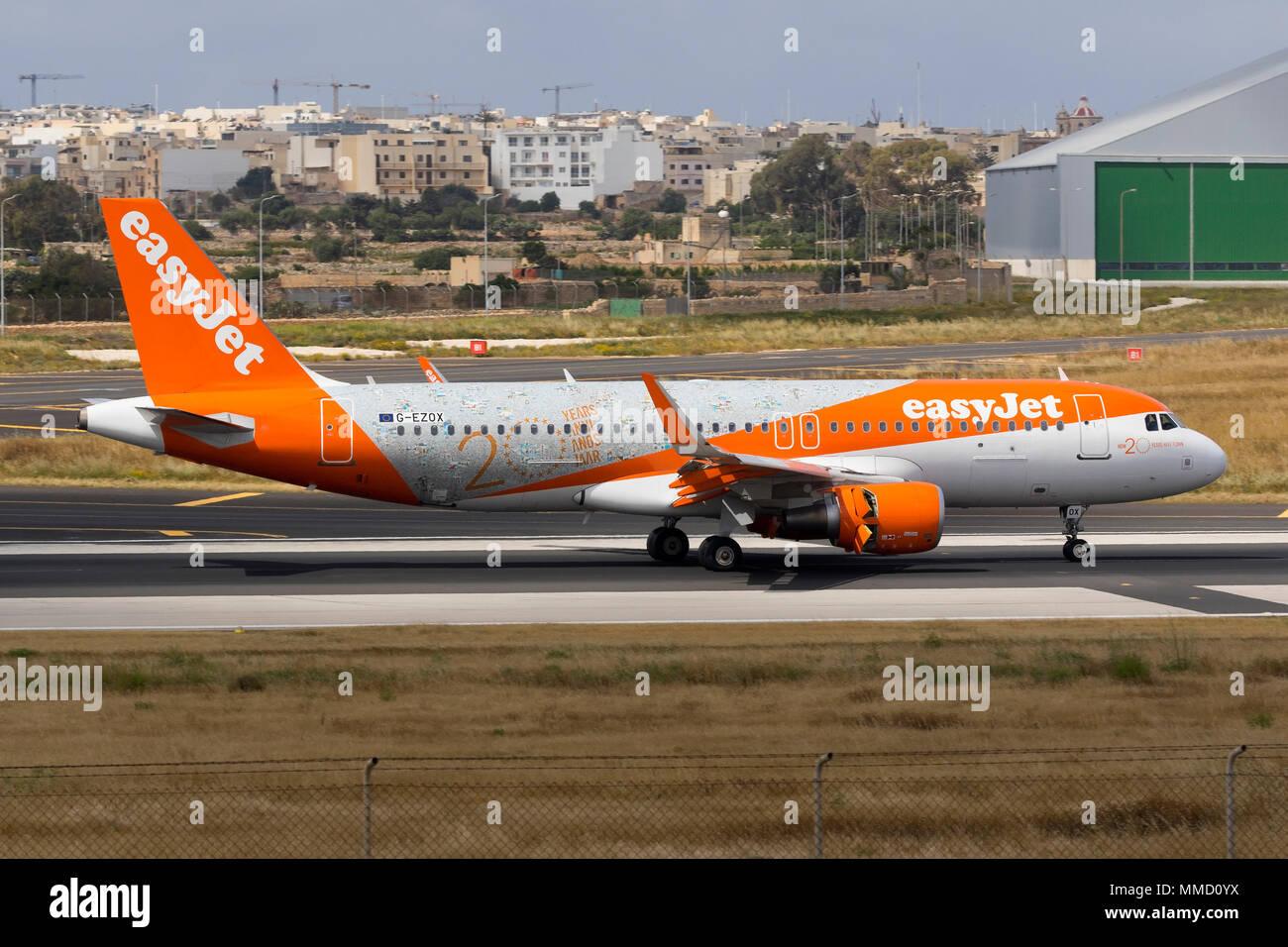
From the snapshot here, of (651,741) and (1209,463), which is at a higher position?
(1209,463)

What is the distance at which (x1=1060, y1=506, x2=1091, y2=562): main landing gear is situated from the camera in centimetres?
4053

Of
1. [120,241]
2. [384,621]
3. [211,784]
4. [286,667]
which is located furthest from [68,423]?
[211,784]

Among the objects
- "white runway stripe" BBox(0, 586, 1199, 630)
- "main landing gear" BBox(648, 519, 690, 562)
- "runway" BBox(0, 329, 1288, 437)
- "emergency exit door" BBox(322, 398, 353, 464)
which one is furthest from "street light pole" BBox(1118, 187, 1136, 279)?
"emergency exit door" BBox(322, 398, 353, 464)

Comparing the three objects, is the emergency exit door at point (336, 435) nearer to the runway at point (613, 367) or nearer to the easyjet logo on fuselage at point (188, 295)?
the easyjet logo on fuselage at point (188, 295)

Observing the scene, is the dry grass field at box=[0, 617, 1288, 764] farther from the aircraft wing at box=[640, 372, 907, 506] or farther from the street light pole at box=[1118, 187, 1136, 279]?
the street light pole at box=[1118, 187, 1136, 279]

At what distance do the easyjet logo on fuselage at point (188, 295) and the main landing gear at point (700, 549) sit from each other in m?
11.8

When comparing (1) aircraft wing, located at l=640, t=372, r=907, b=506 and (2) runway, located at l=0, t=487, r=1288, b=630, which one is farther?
(1) aircraft wing, located at l=640, t=372, r=907, b=506

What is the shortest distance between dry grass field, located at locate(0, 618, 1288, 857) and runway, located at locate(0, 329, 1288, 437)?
51.7 meters

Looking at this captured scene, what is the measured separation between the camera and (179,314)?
3916 centimetres

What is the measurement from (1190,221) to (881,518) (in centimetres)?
15576

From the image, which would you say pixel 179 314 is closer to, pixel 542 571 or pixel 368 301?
pixel 542 571

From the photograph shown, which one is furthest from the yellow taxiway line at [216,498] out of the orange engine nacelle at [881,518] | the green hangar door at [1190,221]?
the green hangar door at [1190,221]

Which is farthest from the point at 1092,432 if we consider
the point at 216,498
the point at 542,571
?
the point at 216,498
